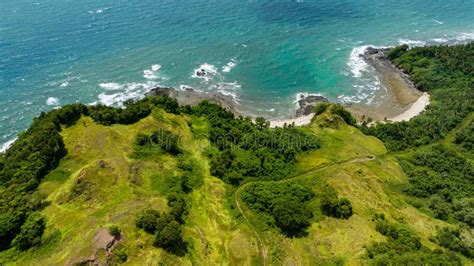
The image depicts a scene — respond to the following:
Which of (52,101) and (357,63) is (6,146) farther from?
(357,63)

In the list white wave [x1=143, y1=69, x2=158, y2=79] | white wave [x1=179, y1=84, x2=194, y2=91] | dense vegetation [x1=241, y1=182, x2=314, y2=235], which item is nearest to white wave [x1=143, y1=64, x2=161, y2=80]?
white wave [x1=143, y1=69, x2=158, y2=79]

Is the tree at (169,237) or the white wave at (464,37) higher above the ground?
the white wave at (464,37)

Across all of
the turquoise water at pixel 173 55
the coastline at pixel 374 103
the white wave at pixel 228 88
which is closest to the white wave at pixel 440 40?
the turquoise water at pixel 173 55

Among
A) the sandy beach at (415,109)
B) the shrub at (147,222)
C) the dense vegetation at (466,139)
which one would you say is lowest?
the dense vegetation at (466,139)

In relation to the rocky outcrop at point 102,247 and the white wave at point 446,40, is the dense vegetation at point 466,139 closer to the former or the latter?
the white wave at point 446,40

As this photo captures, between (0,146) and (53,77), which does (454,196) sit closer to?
(0,146)
